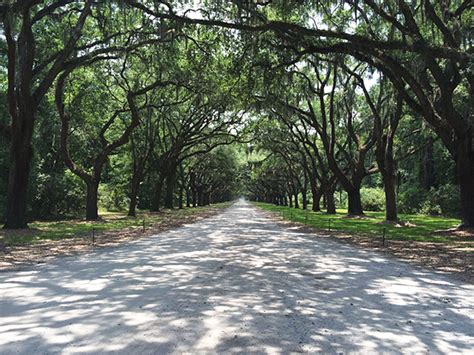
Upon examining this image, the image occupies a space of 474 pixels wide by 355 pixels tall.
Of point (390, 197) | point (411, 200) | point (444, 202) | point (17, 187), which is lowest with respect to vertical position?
point (444, 202)

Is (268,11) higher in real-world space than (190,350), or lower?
higher

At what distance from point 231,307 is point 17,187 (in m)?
14.4

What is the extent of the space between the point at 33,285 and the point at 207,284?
302 cm

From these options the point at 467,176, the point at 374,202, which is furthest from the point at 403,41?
the point at 374,202

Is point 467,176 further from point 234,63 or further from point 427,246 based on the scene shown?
point 234,63

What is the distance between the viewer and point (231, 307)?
18.4ft

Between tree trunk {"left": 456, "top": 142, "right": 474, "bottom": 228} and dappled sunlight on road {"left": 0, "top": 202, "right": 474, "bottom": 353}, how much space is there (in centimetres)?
859

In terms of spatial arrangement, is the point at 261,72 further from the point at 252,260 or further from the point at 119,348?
the point at 119,348

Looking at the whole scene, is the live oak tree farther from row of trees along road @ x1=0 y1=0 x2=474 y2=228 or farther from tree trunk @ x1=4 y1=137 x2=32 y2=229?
tree trunk @ x1=4 y1=137 x2=32 y2=229

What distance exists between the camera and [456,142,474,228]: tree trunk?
1616 cm

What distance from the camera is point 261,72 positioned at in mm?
18047

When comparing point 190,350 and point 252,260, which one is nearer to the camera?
point 190,350

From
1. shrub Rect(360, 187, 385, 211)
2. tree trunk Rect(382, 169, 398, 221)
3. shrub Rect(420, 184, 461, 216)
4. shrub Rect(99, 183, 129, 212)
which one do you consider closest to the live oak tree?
tree trunk Rect(382, 169, 398, 221)

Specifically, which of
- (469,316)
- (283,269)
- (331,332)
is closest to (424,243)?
(283,269)
